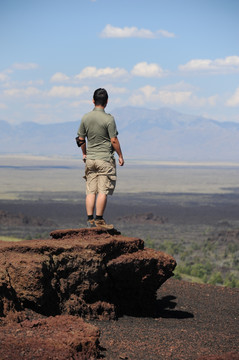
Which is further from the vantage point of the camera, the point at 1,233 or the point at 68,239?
the point at 1,233

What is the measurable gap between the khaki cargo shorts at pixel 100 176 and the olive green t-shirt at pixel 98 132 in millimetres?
85

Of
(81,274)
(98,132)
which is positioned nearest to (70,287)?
(81,274)

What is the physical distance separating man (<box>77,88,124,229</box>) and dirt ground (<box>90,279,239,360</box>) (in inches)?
76.1

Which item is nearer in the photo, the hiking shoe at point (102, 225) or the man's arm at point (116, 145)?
the man's arm at point (116, 145)

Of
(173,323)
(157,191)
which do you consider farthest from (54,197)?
(173,323)

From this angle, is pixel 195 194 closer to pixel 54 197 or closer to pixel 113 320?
pixel 54 197

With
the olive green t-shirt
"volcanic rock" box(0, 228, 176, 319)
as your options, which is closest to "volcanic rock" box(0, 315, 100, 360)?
"volcanic rock" box(0, 228, 176, 319)

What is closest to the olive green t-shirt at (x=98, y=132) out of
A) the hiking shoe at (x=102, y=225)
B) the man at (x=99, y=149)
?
the man at (x=99, y=149)

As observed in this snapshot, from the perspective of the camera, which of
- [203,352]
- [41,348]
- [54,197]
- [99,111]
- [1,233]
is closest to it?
[41,348]

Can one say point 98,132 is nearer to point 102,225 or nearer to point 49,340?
point 102,225

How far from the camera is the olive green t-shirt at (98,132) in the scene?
891 cm

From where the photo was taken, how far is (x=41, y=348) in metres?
6.07

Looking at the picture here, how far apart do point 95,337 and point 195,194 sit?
76730 millimetres

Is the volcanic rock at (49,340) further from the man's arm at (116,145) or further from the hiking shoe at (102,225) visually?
the man's arm at (116,145)
